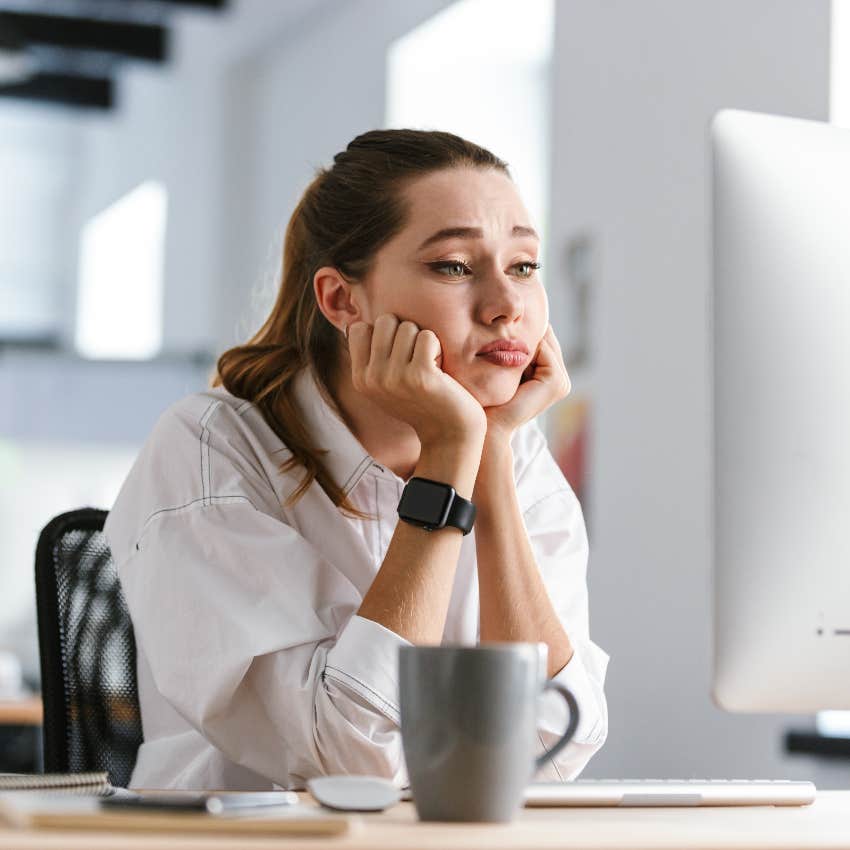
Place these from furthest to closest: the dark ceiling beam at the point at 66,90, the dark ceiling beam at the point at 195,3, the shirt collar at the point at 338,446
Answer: the dark ceiling beam at the point at 66,90
the dark ceiling beam at the point at 195,3
the shirt collar at the point at 338,446

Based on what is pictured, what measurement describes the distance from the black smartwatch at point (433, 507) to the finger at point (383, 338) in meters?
0.17

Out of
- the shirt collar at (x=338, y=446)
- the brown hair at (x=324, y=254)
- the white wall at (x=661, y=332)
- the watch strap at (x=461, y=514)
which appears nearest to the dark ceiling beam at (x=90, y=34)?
the white wall at (x=661, y=332)

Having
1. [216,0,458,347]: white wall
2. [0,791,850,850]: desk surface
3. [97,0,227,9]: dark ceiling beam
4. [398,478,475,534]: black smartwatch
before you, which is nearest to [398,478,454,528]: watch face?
[398,478,475,534]: black smartwatch

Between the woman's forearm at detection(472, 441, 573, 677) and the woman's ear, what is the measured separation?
0.90 feet

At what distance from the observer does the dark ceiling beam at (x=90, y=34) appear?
230 inches

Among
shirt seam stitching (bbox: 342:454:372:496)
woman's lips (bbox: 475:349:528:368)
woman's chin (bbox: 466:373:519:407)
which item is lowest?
shirt seam stitching (bbox: 342:454:372:496)

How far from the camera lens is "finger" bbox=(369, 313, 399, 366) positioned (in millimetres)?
1324

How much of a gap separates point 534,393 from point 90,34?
5069 mm

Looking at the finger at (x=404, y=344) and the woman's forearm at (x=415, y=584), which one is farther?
the finger at (x=404, y=344)

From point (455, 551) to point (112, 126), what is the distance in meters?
6.00

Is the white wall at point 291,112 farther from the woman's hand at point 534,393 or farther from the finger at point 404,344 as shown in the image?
the finger at point 404,344

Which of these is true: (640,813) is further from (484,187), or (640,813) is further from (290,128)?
(290,128)

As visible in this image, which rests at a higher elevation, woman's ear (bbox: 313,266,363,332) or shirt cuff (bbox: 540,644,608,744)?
woman's ear (bbox: 313,266,363,332)

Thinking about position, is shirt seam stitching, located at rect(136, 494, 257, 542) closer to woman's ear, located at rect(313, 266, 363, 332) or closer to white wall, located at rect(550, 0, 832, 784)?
woman's ear, located at rect(313, 266, 363, 332)
